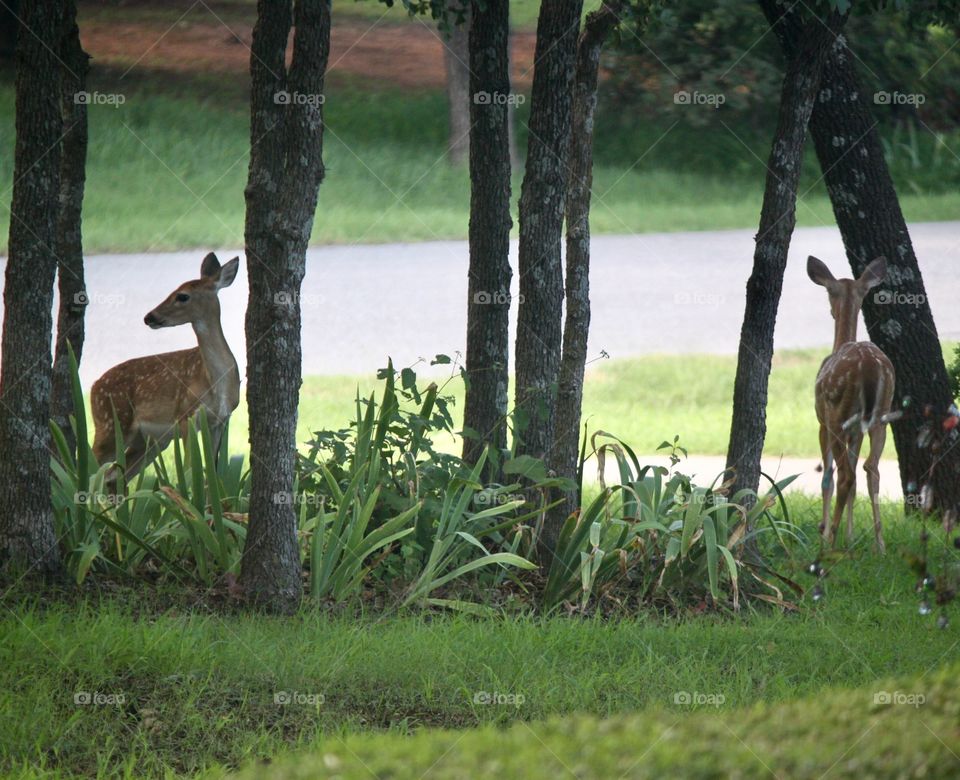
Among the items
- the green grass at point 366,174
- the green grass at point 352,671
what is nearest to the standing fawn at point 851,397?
the green grass at point 352,671

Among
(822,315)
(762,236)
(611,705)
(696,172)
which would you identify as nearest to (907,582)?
(762,236)

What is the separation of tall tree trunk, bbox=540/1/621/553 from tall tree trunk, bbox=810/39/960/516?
1.96m

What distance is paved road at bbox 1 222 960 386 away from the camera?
1777cm

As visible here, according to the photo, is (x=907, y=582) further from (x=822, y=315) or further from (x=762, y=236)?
(x=822, y=315)

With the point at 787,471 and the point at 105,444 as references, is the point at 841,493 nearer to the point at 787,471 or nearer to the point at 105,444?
the point at 787,471

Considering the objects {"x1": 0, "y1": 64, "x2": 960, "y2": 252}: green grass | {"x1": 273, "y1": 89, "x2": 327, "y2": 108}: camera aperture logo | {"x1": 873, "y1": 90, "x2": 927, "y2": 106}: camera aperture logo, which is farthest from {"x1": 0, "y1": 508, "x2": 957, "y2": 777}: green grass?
{"x1": 0, "y1": 64, "x2": 960, "y2": 252}: green grass

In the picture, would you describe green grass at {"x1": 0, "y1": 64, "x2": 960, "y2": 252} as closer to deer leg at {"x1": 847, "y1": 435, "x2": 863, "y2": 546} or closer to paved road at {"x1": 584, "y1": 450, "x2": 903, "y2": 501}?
paved road at {"x1": 584, "y1": 450, "x2": 903, "y2": 501}

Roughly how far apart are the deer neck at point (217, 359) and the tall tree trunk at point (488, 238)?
1.48m

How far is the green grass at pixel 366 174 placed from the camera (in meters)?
22.3

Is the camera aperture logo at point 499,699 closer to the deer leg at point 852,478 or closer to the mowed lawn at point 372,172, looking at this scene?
the deer leg at point 852,478

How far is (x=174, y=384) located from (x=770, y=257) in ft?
11.2

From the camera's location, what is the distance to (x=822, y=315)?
65.2 ft

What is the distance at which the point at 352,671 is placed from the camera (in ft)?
16.4

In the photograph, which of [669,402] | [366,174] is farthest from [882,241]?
[366,174]
